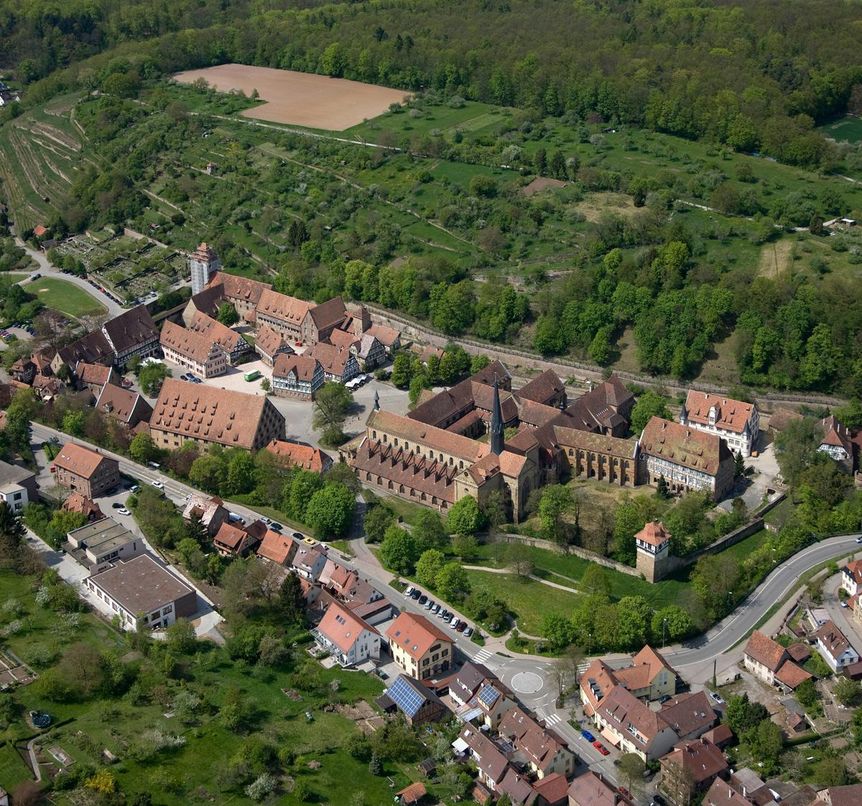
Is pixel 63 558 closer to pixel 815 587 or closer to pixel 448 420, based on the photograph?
pixel 448 420

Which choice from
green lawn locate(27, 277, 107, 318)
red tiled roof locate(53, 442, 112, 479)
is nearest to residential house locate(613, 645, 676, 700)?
red tiled roof locate(53, 442, 112, 479)

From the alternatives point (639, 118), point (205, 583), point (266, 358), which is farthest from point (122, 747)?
point (639, 118)

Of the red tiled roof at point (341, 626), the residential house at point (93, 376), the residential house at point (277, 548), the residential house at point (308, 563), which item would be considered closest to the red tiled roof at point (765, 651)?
the red tiled roof at point (341, 626)

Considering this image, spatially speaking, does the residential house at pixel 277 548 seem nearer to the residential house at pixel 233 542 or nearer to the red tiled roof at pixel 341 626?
the residential house at pixel 233 542

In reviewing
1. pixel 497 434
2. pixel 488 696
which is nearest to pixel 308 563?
pixel 497 434

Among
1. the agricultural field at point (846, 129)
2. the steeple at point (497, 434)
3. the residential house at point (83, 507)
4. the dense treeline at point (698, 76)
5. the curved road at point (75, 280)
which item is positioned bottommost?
the curved road at point (75, 280)

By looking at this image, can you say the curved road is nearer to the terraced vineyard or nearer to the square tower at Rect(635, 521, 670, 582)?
the terraced vineyard
